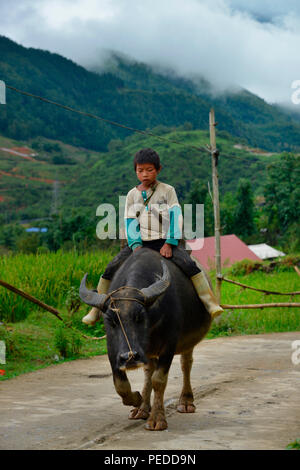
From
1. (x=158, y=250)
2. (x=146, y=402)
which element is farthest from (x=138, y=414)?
(x=158, y=250)

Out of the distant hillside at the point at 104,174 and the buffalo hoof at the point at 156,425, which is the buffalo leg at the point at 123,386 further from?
the distant hillside at the point at 104,174

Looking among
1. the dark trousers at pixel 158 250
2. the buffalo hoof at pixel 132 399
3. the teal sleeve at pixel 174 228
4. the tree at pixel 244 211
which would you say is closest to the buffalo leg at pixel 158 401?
the buffalo hoof at pixel 132 399

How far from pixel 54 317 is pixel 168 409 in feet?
18.4

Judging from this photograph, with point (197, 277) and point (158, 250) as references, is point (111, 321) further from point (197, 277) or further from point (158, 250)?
point (197, 277)

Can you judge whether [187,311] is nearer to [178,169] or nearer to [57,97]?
[178,169]

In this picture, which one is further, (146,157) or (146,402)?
(146,402)

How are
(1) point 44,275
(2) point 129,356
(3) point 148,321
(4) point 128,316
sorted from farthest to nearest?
(1) point 44,275 < (3) point 148,321 < (4) point 128,316 < (2) point 129,356

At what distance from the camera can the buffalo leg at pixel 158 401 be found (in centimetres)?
448

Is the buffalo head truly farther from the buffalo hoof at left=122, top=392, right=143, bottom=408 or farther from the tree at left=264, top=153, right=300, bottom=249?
the tree at left=264, top=153, right=300, bottom=249

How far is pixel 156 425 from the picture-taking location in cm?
449

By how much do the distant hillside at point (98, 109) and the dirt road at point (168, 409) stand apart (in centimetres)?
9805

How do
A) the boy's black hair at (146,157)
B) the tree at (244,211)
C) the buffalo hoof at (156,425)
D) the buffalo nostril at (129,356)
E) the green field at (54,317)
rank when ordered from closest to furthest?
the buffalo nostril at (129,356) < the buffalo hoof at (156,425) < the boy's black hair at (146,157) < the green field at (54,317) < the tree at (244,211)

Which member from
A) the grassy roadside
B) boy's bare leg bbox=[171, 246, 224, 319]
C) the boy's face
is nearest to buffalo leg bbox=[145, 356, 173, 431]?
boy's bare leg bbox=[171, 246, 224, 319]
